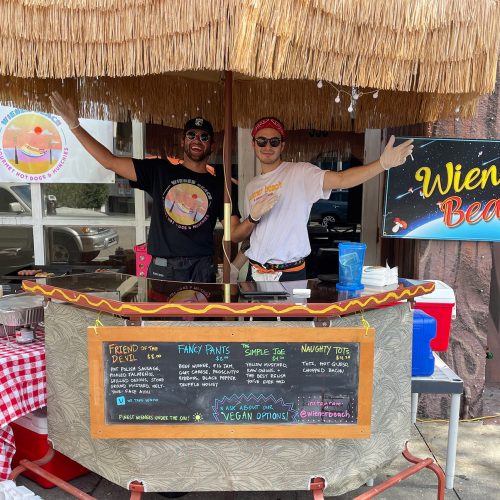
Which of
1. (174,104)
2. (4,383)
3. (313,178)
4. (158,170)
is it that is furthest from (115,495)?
(174,104)

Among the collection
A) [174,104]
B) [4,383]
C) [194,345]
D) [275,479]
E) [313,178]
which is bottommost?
[275,479]

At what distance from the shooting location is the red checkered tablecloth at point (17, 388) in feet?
8.06

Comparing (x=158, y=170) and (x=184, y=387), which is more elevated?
(x=158, y=170)

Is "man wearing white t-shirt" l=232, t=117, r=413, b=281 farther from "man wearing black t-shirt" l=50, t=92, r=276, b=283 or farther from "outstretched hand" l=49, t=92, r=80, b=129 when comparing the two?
"outstretched hand" l=49, t=92, r=80, b=129

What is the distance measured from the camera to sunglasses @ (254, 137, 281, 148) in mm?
2990

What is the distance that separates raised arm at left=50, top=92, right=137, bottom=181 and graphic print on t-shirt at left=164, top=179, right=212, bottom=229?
12.3 inches

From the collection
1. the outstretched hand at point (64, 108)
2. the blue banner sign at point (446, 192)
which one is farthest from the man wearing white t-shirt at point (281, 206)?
the outstretched hand at point (64, 108)

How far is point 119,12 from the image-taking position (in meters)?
1.88

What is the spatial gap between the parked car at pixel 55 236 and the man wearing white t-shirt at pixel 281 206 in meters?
2.33

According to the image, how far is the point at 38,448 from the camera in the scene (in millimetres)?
2756

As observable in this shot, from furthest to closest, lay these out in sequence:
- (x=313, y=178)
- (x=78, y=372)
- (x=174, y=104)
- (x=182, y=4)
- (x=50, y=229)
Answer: (x=50, y=229) < (x=174, y=104) < (x=313, y=178) < (x=78, y=372) < (x=182, y=4)

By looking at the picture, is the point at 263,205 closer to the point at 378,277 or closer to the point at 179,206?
the point at 179,206

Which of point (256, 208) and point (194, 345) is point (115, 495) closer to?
point (194, 345)

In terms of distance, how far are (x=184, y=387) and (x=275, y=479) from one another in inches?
24.5
